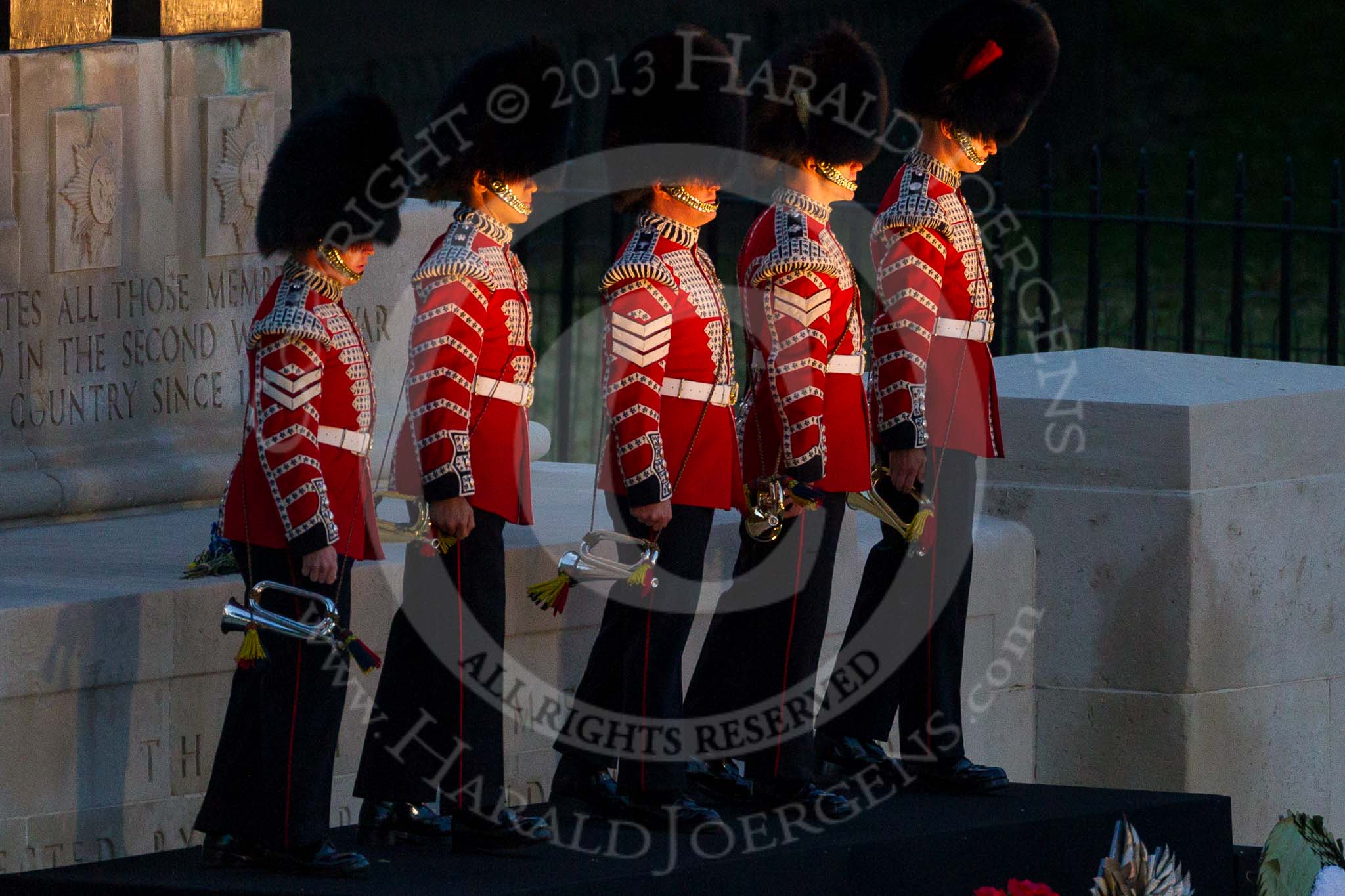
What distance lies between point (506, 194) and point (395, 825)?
133cm

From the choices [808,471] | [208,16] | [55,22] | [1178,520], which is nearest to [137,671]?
[808,471]

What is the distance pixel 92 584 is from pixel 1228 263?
11450 millimetres

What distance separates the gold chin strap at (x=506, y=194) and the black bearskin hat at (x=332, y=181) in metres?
0.20

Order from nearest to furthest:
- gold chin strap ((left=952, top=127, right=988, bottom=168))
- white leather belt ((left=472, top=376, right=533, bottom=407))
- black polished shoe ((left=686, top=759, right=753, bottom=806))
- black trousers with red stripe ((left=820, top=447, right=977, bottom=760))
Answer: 1. white leather belt ((left=472, top=376, right=533, bottom=407))
2. black polished shoe ((left=686, top=759, right=753, bottom=806))
3. gold chin strap ((left=952, top=127, right=988, bottom=168))
4. black trousers with red stripe ((left=820, top=447, right=977, bottom=760))

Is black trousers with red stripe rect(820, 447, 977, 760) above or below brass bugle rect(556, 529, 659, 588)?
below

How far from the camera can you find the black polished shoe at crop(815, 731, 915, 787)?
618 centimetres

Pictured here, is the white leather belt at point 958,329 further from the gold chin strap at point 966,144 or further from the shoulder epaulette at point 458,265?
the shoulder epaulette at point 458,265

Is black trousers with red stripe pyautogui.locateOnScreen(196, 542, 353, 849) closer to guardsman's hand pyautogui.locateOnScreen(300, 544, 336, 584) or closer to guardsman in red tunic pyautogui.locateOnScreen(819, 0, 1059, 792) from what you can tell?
guardsman's hand pyautogui.locateOnScreen(300, 544, 336, 584)

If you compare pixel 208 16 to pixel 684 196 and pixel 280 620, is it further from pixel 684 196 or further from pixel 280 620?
pixel 280 620

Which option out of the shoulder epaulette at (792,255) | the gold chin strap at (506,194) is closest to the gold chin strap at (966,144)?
the shoulder epaulette at (792,255)

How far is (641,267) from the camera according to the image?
5465 mm

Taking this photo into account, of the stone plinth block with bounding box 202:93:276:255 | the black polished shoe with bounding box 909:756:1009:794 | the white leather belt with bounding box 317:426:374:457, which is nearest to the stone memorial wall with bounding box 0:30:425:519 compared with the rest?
the stone plinth block with bounding box 202:93:276:255

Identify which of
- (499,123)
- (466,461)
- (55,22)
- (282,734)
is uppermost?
(55,22)

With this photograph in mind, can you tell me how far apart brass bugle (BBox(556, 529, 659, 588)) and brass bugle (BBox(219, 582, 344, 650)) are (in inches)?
23.6
